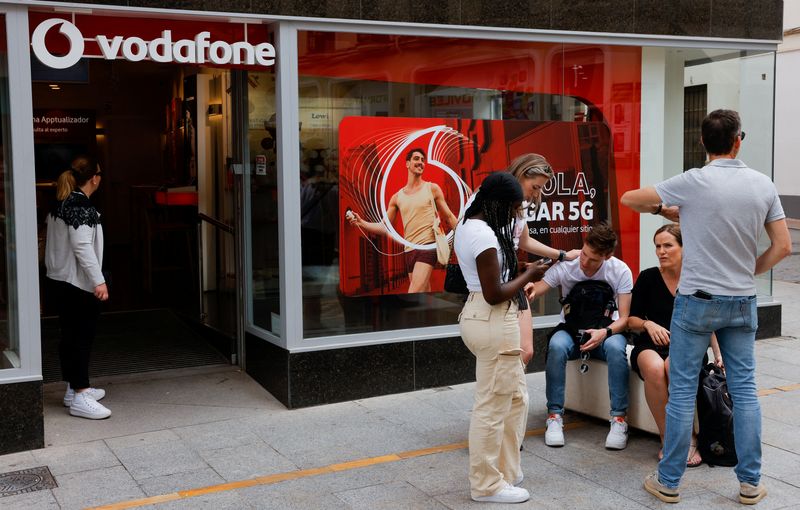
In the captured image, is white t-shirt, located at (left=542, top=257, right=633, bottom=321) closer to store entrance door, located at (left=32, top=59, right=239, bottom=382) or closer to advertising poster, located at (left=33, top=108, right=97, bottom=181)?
store entrance door, located at (left=32, top=59, right=239, bottom=382)

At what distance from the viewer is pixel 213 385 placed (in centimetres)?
736

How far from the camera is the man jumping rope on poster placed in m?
7.13

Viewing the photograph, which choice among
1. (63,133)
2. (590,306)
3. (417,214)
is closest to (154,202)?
(63,133)

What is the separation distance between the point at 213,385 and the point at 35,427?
1.74 metres

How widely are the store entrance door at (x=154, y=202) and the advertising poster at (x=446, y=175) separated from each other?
49.1 inches

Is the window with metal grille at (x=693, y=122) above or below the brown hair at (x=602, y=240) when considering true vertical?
above

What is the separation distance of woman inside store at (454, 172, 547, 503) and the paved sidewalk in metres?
0.20

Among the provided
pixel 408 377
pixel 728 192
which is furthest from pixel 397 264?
pixel 728 192

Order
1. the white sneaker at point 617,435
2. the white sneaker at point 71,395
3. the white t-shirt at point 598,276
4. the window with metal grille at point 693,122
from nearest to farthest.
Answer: the white sneaker at point 617,435, the white t-shirt at point 598,276, the white sneaker at point 71,395, the window with metal grille at point 693,122

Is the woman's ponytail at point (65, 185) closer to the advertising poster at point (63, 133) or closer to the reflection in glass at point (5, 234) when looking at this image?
the reflection in glass at point (5, 234)

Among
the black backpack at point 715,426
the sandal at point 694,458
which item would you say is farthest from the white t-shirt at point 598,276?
the sandal at point 694,458

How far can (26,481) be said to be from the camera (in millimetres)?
5270

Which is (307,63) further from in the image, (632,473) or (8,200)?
(632,473)

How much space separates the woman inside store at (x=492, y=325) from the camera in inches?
188
